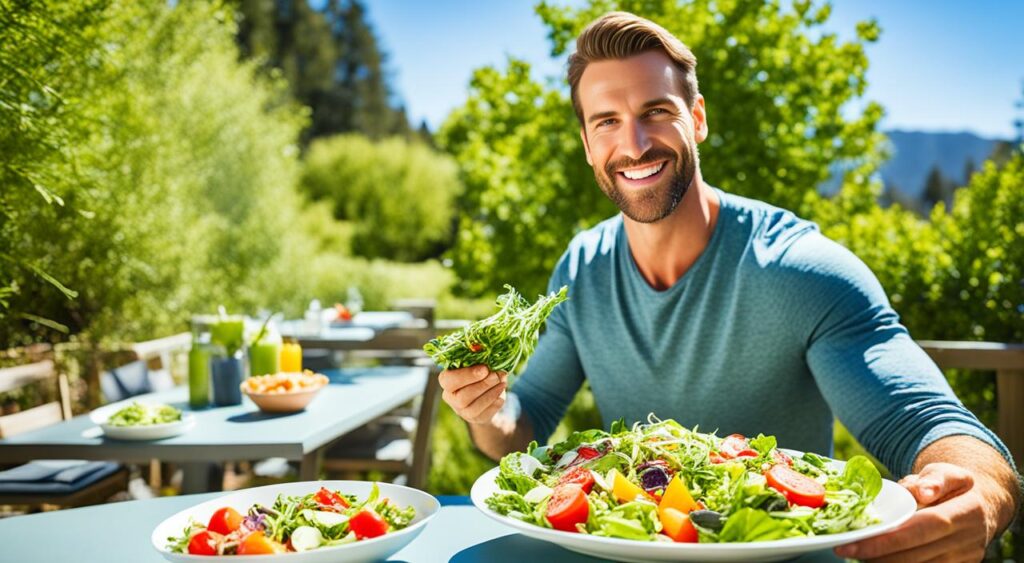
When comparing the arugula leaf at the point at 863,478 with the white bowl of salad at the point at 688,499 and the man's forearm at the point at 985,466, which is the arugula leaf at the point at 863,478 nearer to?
the white bowl of salad at the point at 688,499

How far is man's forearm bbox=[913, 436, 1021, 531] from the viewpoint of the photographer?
132 centimetres

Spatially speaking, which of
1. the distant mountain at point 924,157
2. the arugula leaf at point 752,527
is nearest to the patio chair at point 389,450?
the arugula leaf at point 752,527

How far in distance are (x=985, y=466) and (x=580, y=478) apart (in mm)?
669

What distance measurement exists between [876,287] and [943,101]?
2813 centimetres

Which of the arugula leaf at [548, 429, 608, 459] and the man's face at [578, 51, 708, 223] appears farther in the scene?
the man's face at [578, 51, 708, 223]

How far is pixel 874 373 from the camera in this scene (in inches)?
66.6

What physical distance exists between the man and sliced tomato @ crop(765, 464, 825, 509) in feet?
1.74

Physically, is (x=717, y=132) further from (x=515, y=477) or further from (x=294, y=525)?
(x=294, y=525)

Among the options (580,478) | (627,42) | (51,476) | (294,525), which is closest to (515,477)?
(580,478)

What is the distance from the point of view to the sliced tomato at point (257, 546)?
113 cm

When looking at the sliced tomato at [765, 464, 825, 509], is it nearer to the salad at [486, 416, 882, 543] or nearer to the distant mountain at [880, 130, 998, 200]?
the salad at [486, 416, 882, 543]

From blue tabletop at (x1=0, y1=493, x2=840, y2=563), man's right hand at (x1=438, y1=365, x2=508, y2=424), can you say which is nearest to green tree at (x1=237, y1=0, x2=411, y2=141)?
blue tabletop at (x1=0, y1=493, x2=840, y2=563)

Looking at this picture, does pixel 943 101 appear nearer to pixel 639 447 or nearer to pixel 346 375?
pixel 346 375

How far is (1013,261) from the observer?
4.22 metres
